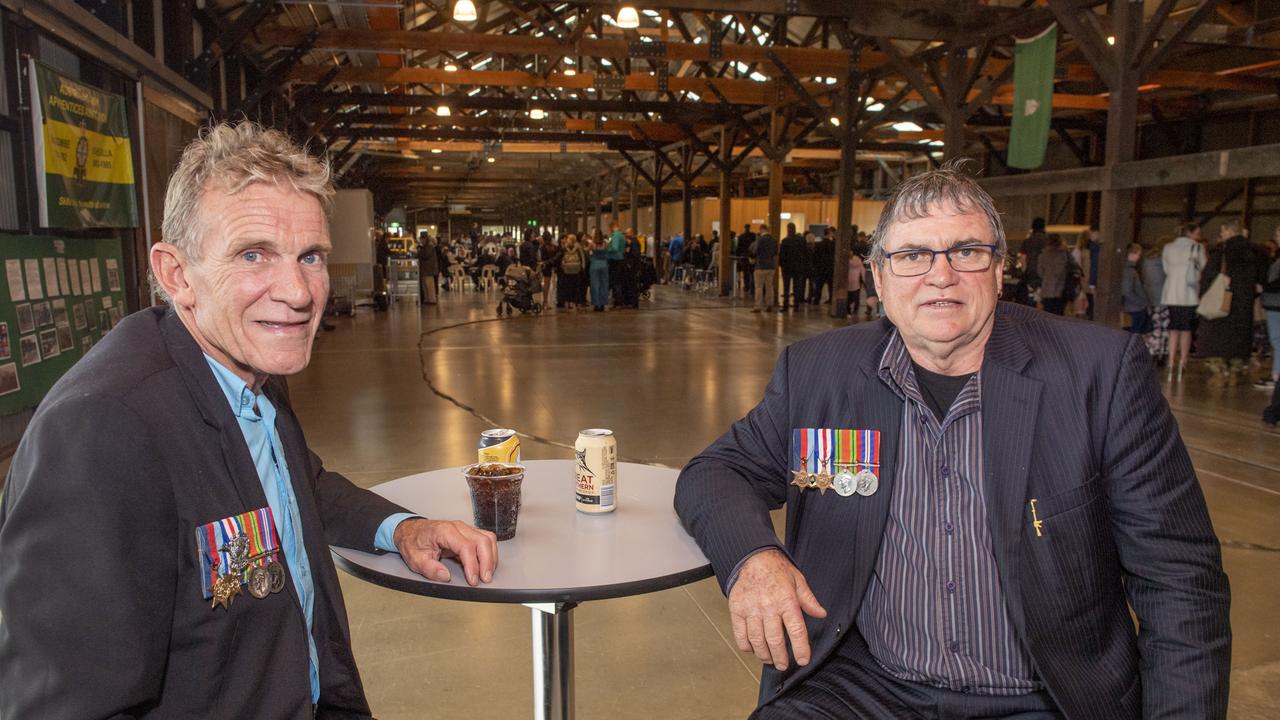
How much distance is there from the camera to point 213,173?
3.84 feet

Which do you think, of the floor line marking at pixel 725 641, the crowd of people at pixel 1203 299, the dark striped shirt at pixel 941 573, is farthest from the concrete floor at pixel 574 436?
the dark striped shirt at pixel 941 573

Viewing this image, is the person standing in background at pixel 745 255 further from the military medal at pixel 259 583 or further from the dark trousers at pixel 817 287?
the military medal at pixel 259 583

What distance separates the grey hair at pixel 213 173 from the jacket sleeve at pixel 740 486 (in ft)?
2.79

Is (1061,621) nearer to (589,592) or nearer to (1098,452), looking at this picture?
(1098,452)

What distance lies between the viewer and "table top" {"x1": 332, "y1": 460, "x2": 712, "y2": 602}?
4.40 ft

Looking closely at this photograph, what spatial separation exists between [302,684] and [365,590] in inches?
82.8

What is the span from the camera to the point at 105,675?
92 cm

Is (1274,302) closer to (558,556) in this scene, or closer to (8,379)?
(558,556)

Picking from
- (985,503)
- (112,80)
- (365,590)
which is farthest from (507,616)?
(112,80)

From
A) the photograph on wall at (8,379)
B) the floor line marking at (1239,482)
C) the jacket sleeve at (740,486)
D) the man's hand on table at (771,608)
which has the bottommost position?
the floor line marking at (1239,482)

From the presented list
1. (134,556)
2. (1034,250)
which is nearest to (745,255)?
(1034,250)

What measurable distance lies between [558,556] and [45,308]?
4.88m

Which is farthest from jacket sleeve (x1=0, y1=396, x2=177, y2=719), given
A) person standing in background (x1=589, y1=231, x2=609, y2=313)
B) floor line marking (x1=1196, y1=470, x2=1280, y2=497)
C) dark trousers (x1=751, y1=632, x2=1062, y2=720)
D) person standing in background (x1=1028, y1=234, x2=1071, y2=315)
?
person standing in background (x1=589, y1=231, x2=609, y2=313)

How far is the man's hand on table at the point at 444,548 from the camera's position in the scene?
54.2 inches
